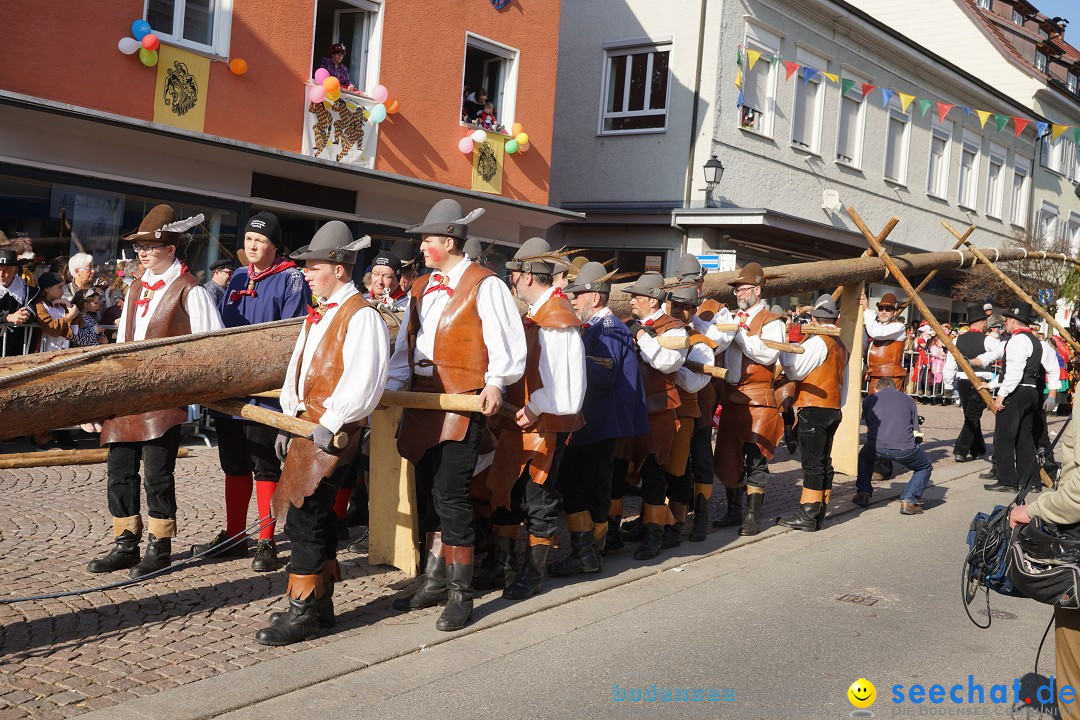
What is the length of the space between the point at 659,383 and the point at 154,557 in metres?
3.42

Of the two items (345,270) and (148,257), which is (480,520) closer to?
(345,270)

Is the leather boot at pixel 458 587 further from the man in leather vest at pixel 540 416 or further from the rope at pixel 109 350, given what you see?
the rope at pixel 109 350

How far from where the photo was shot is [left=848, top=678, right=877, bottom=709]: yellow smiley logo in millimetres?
4500

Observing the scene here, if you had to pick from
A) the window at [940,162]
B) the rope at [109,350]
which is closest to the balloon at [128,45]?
the rope at [109,350]

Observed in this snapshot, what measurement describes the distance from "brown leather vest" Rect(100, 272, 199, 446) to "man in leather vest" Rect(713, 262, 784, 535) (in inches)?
164

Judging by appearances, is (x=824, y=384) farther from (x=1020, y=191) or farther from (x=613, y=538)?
(x=1020, y=191)

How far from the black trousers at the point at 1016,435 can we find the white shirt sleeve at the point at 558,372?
6864mm

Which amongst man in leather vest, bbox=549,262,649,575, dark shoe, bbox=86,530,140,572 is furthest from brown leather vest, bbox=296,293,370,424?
man in leather vest, bbox=549,262,649,575

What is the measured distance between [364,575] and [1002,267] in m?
23.8

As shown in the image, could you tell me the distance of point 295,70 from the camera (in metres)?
12.4

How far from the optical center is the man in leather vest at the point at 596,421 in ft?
21.1

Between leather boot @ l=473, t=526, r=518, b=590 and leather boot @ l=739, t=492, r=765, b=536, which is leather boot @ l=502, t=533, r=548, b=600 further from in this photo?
leather boot @ l=739, t=492, r=765, b=536

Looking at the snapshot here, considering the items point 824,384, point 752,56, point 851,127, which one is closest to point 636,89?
point 752,56

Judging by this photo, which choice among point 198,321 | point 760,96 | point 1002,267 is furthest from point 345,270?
point 1002,267
